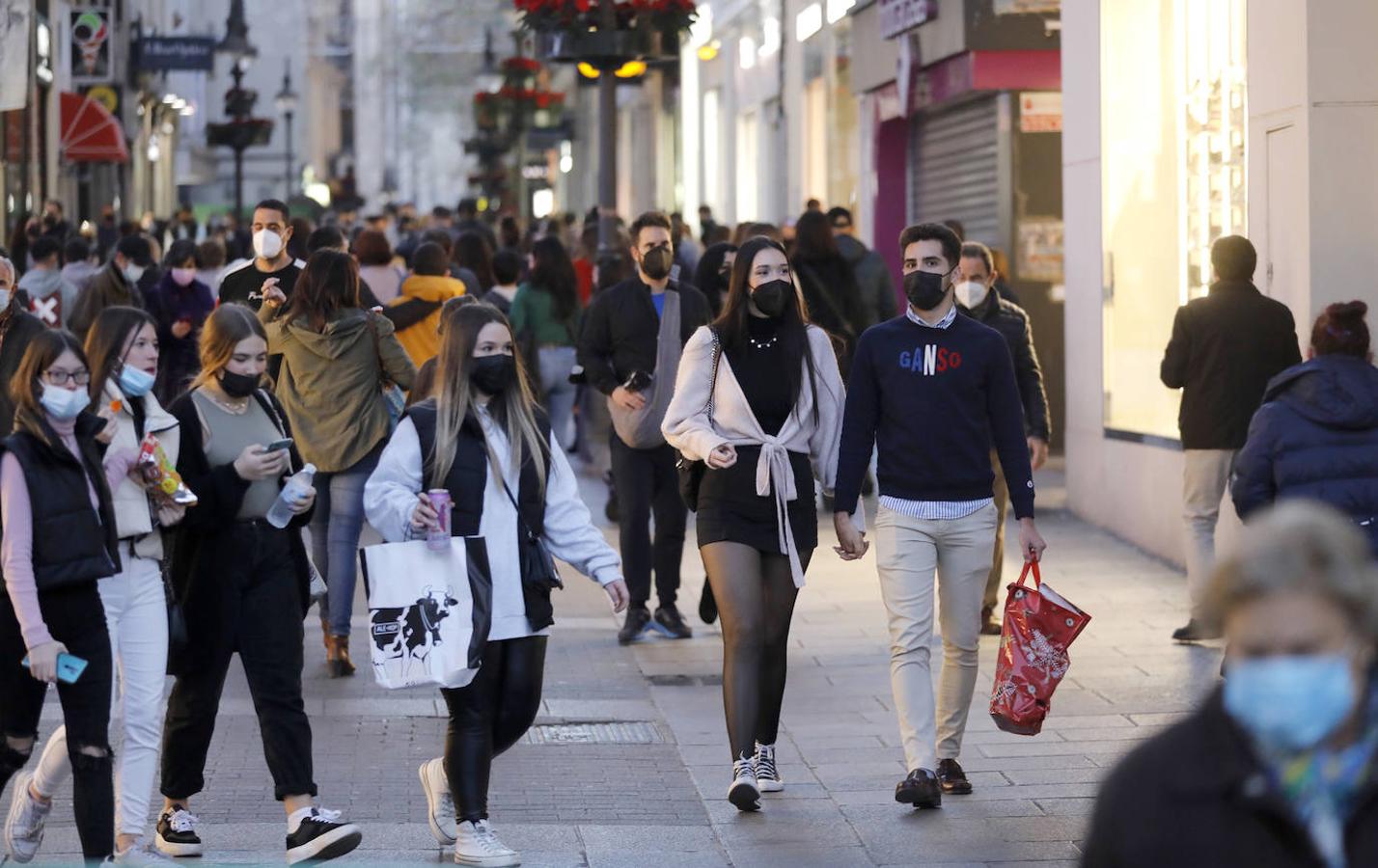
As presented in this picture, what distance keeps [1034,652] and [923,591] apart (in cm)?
41

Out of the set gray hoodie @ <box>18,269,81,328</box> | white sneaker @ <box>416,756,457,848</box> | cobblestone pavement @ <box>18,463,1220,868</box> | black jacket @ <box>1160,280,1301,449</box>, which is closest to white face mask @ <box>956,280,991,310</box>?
black jacket @ <box>1160,280,1301,449</box>

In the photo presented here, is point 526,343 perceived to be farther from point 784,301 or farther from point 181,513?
point 181,513

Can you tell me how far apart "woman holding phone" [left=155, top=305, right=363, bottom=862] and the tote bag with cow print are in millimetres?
447

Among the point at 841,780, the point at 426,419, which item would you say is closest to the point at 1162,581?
the point at 841,780

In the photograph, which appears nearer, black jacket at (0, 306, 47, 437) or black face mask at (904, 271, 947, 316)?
black face mask at (904, 271, 947, 316)

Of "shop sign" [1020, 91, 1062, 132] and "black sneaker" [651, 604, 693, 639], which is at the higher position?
"shop sign" [1020, 91, 1062, 132]

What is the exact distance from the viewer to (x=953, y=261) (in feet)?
24.0

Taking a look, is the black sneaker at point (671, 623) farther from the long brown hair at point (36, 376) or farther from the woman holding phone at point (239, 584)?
the long brown hair at point (36, 376)

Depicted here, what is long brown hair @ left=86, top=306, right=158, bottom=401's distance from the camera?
6.24 meters

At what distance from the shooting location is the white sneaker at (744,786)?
23.7 ft

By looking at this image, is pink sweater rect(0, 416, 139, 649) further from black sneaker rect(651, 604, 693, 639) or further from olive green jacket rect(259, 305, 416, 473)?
black sneaker rect(651, 604, 693, 639)

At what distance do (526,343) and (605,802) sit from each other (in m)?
8.68

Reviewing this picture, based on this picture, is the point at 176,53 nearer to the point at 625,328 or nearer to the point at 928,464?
the point at 625,328

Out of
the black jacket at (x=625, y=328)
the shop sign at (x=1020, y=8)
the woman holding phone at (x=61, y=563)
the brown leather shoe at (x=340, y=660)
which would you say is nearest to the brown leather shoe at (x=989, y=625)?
the black jacket at (x=625, y=328)
